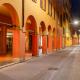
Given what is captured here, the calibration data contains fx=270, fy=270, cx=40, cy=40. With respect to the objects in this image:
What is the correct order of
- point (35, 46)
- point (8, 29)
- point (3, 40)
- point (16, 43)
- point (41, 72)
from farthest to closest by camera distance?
point (8, 29) → point (3, 40) → point (35, 46) → point (16, 43) → point (41, 72)

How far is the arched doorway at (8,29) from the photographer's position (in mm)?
23419

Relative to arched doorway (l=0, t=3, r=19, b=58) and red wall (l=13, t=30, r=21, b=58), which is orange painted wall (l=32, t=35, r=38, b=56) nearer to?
arched doorway (l=0, t=3, r=19, b=58)

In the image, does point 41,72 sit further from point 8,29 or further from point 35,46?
point 8,29

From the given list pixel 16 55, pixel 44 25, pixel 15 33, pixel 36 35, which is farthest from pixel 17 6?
pixel 44 25

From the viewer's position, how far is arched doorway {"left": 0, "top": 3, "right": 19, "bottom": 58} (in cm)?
2342

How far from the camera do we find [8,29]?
39.3 metres

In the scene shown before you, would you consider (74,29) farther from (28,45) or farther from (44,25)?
(44,25)

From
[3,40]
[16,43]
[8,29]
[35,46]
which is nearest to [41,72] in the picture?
[16,43]

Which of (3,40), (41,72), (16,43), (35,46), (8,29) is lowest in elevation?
(41,72)

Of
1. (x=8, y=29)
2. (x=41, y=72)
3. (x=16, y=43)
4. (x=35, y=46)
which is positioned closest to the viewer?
(x=41, y=72)

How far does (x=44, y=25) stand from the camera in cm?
3819

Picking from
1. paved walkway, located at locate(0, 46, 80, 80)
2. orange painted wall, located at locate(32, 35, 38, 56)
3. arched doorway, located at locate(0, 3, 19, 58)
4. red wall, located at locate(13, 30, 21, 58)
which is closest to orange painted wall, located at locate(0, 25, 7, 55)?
arched doorway, located at locate(0, 3, 19, 58)

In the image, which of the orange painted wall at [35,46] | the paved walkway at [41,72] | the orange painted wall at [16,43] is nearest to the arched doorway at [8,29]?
the orange painted wall at [16,43]

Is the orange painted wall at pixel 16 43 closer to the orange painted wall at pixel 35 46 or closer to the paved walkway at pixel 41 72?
the paved walkway at pixel 41 72
